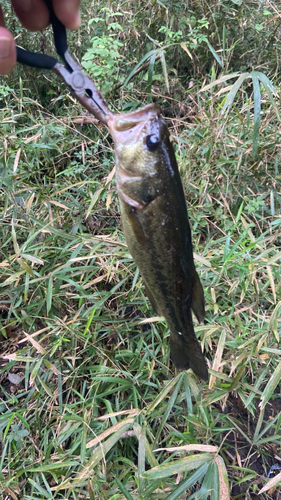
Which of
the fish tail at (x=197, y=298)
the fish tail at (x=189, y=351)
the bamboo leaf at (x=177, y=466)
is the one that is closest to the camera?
the bamboo leaf at (x=177, y=466)

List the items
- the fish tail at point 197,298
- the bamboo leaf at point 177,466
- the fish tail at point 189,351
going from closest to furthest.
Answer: the bamboo leaf at point 177,466
the fish tail at point 197,298
the fish tail at point 189,351

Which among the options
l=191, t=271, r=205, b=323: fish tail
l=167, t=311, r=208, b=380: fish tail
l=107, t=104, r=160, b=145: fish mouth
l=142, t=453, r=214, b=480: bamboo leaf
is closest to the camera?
l=107, t=104, r=160, b=145: fish mouth

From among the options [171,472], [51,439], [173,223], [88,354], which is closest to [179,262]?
[173,223]

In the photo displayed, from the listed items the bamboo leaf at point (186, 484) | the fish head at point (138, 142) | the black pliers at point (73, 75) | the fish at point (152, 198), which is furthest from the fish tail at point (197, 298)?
the black pliers at point (73, 75)

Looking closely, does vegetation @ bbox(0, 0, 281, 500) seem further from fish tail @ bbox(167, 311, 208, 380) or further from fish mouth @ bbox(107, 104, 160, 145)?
fish mouth @ bbox(107, 104, 160, 145)

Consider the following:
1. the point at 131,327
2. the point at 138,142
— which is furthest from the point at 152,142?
the point at 131,327

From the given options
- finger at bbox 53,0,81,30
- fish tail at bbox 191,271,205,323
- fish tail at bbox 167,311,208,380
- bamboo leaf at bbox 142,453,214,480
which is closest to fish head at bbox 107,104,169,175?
fish tail at bbox 191,271,205,323

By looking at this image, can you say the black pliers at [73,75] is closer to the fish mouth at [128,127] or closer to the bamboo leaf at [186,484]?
the fish mouth at [128,127]

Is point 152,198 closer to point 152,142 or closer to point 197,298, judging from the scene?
point 152,142
